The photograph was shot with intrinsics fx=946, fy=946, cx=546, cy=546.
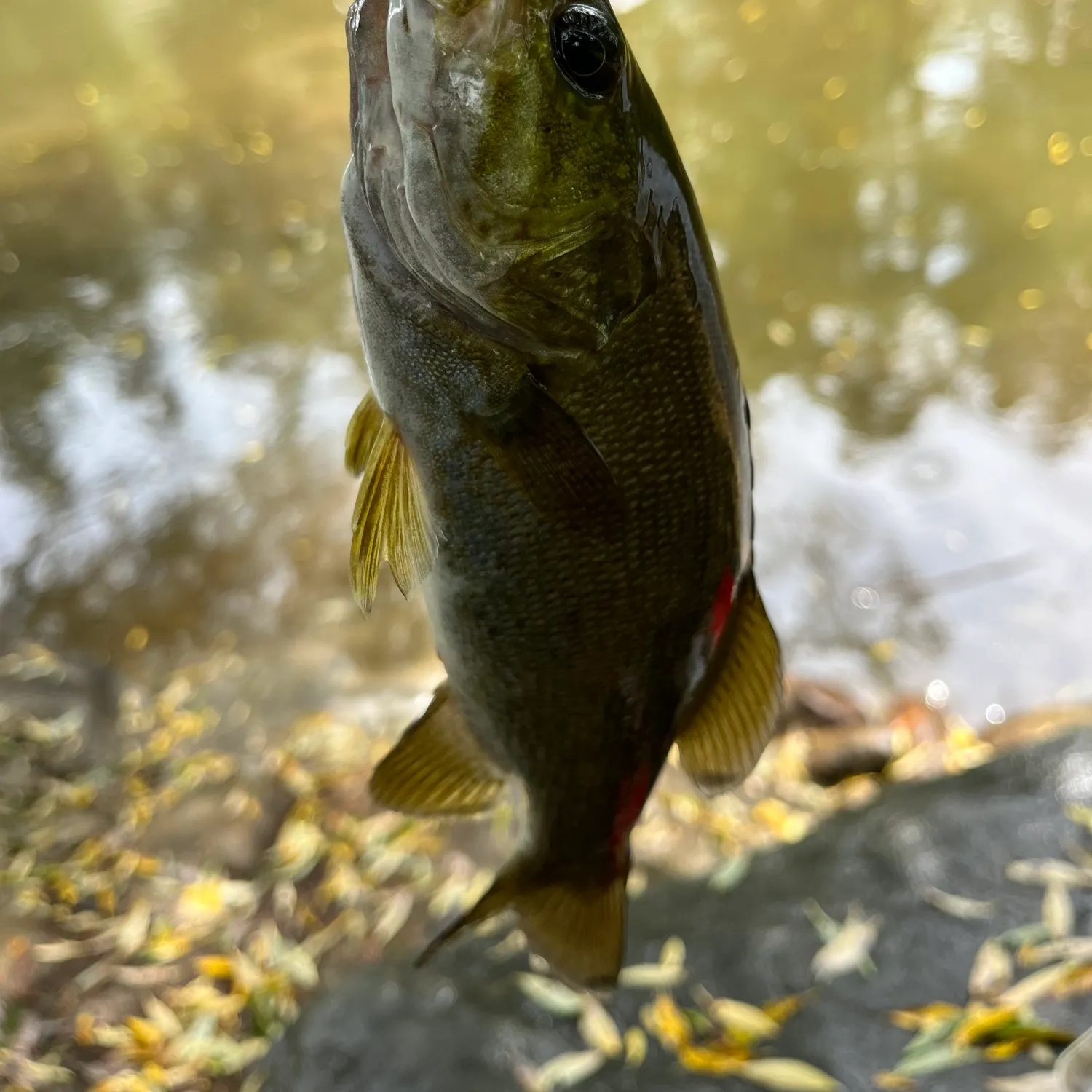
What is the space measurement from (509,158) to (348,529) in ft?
15.0

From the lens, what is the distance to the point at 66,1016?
3.35 metres

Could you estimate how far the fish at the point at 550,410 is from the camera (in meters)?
1.07

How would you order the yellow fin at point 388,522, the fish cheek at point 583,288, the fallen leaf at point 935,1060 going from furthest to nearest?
the fallen leaf at point 935,1060 → the yellow fin at point 388,522 → the fish cheek at point 583,288

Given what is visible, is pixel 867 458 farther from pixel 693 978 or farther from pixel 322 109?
pixel 322 109

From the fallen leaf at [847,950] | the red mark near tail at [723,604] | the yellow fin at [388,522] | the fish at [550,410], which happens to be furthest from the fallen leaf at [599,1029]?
the yellow fin at [388,522]

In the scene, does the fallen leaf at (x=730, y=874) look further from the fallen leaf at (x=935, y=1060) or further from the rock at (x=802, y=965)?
the fallen leaf at (x=935, y=1060)

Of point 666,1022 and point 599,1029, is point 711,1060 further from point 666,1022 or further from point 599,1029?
point 599,1029

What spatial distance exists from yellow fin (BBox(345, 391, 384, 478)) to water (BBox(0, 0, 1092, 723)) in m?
3.49

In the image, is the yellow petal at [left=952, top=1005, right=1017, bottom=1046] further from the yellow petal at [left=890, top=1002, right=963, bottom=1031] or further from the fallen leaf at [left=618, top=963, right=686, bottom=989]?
the fallen leaf at [left=618, top=963, right=686, bottom=989]

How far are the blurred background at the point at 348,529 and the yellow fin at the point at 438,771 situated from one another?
156 cm

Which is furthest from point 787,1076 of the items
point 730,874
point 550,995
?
point 730,874

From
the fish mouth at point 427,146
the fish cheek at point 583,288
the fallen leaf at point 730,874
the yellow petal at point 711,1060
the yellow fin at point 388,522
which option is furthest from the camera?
the fallen leaf at point 730,874

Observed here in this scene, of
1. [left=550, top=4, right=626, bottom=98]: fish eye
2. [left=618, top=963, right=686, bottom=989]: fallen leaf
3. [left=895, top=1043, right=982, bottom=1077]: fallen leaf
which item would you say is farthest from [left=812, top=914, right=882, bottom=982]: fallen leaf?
[left=550, top=4, right=626, bottom=98]: fish eye

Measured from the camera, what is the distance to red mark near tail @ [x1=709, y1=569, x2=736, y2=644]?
1350mm
